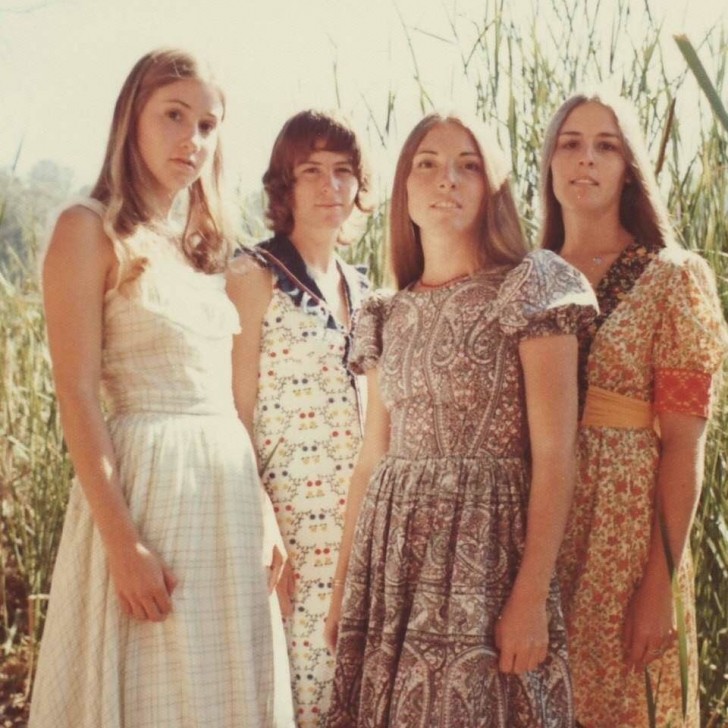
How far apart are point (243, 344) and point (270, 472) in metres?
0.31

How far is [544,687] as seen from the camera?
5.54 feet

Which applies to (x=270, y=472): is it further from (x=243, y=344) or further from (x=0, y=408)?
(x=0, y=408)

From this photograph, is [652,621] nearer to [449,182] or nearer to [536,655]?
[536,655]

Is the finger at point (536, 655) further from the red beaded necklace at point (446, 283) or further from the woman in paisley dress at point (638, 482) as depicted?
the red beaded necklace at point (446, 283)

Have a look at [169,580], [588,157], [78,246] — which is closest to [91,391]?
[78,246]

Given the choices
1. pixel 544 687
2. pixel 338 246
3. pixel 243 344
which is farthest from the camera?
pixel 338 246

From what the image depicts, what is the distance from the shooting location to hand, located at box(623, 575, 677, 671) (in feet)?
6.16

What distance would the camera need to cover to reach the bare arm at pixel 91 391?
1.86m

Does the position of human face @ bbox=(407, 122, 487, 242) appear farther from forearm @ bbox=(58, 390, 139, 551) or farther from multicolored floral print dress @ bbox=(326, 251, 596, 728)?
forearm @ bbox=(58, 390, 139, 551)

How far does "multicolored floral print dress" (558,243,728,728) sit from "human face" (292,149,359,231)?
32.8 inches

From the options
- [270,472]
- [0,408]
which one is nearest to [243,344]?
[270,472]

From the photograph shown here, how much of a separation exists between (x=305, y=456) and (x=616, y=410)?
2.67 feet

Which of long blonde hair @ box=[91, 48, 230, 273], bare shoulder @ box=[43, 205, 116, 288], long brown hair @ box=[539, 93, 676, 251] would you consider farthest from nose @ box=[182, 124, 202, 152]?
long brown hair @ box=[539, 93, 676, 251]

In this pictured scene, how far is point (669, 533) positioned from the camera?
1.88m
